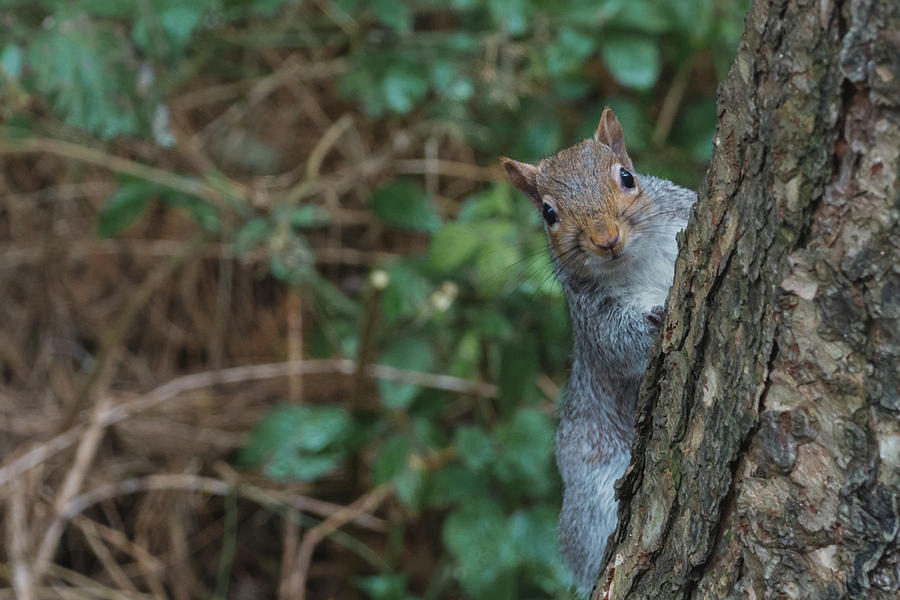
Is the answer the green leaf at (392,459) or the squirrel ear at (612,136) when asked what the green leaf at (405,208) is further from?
the squirrel ear at (612,136)

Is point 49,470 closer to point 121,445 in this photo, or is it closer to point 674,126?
point 121,445

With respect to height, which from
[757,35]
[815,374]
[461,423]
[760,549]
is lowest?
[461,423]

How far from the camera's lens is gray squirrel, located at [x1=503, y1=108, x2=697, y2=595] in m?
1.56

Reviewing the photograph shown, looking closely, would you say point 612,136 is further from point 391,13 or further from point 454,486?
point 454,486

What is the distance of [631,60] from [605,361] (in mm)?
1076

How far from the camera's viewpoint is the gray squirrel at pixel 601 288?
156cm

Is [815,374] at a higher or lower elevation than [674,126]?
lower

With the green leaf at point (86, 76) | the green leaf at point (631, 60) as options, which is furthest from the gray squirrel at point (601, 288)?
the green leaf at point (86, 76)

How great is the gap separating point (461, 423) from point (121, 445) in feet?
3.66

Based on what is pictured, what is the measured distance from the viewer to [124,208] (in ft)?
8.36

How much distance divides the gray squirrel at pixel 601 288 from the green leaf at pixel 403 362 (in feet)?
2.51

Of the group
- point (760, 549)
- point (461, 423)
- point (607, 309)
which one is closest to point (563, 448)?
point (607, 309)

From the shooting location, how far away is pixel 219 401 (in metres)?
3.29

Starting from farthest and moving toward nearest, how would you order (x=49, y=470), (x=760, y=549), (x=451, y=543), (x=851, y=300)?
(x=49, y=470)
(x=451, y=543)
(x=760, y=549)
(x=851, y=300)
